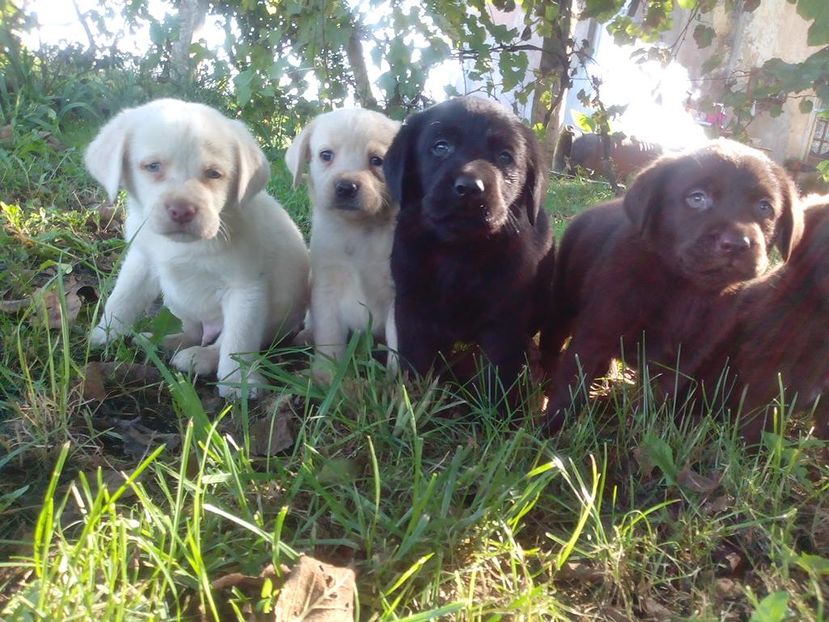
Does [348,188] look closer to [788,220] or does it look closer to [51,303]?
[51,303]

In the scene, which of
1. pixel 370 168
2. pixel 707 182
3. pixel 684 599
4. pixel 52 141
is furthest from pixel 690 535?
pixel 52 141

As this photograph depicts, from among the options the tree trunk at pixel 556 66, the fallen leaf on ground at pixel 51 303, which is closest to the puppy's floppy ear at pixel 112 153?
the fallen leaf on ground at pixel 51 303

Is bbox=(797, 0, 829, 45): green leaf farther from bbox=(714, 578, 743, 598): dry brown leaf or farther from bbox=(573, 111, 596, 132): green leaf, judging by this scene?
bbox=(573, 111, 596, 132): green leaf

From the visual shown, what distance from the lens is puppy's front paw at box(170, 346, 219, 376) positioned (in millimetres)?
2453

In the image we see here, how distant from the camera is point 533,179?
93.0 inches

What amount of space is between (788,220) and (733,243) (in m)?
0.32

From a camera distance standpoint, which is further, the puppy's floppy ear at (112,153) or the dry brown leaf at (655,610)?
the puppy's floppy ear at (112,153)

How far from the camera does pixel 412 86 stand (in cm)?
318

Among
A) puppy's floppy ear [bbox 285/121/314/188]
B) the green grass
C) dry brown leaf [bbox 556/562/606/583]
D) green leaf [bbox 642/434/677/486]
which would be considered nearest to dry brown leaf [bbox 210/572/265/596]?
the green grass

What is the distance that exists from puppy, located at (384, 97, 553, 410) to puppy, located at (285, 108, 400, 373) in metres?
0.31

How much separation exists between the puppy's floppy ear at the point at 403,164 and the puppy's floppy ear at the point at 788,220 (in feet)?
3.70

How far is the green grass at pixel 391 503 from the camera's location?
1329 millimetres

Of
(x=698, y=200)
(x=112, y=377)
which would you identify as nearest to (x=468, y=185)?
(x=698, y=200)

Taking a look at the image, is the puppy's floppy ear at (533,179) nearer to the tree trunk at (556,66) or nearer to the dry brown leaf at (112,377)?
the dry brown leaf at (112,377)
